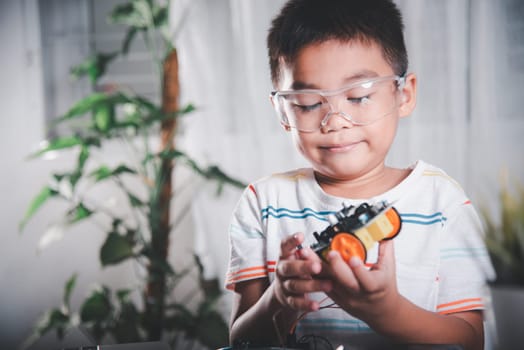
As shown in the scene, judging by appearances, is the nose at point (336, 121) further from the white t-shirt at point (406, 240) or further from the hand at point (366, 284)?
the hand at point (366, 284)

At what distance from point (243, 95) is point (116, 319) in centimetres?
90

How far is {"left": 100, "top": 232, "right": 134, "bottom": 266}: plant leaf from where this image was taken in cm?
158

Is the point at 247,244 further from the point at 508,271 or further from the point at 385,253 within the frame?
the point at 508,271

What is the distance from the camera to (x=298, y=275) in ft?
1.83

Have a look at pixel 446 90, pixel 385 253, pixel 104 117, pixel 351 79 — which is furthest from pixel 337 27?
pixel 104 117

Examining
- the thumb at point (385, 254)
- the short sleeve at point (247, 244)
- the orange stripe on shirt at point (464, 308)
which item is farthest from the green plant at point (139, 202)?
the thumb at point (385, 254)

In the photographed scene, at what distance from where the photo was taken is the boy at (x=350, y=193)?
0.74 meters

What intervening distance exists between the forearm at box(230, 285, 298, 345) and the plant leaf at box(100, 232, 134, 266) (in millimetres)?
927

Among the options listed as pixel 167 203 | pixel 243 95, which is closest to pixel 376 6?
pixel 243 95

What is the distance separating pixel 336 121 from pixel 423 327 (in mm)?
310

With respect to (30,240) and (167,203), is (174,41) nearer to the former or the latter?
(167,203)

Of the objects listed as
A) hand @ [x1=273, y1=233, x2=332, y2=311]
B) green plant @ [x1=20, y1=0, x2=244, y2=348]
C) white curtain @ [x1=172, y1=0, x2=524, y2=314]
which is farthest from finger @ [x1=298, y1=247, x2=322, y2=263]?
green plant @ [x1=20, y1=0, x2=244, y2=348]

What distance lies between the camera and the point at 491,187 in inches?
23.8

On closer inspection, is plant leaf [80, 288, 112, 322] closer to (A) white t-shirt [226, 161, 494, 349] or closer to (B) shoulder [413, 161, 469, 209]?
(A) white t-shirt [226, 161, 494, 349]
